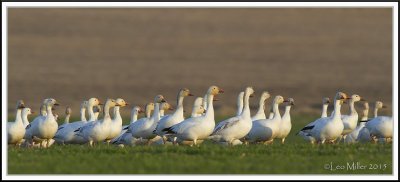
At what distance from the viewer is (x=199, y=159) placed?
18.9 m

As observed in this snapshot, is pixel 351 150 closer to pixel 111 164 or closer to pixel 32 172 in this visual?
pixel 111 164

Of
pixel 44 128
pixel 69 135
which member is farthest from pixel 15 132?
pixel 69 135

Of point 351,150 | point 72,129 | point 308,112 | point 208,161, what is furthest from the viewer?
point 308,112

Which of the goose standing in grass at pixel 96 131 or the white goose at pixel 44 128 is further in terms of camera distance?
the goose standing in grass at pixel 96 131

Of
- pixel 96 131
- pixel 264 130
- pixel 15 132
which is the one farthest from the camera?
pixel 264 130

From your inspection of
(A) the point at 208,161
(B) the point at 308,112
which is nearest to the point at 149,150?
(A) the point at 208,161

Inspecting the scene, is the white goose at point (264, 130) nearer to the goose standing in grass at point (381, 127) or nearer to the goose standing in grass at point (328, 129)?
the goose standing in grass at point (328, 129)

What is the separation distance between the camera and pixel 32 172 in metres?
17.5

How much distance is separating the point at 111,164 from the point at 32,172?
1331mm

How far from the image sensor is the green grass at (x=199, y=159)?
58.1ft

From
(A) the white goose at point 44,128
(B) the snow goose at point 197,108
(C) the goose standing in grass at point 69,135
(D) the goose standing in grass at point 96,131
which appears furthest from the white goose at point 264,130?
(A) the white goose at point 44,128

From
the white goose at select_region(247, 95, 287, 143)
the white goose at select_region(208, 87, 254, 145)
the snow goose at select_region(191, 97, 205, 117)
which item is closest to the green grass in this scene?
the white goose at select_region(208, 87, 254, 145)

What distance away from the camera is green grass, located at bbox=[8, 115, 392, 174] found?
58.1 ft

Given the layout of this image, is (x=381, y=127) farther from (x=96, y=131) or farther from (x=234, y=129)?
(x=96, y=131)
